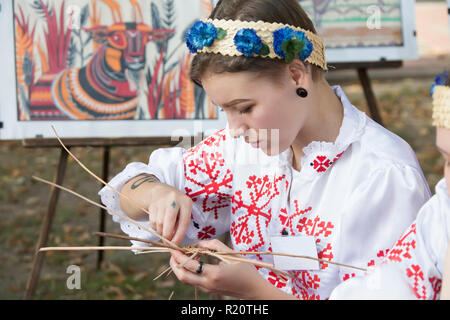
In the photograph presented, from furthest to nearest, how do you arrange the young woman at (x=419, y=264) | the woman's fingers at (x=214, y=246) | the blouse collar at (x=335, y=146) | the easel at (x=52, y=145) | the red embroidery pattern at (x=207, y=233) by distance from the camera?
the easel at (x=52, y=145) → the red embroidery pattern at (x=207, y=233) → the blouse collar at (x=335, y=146) → the woman's fingers at (x=214, y=246) → the young woman at (x=419, y=264)

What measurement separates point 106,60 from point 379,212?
1.78m

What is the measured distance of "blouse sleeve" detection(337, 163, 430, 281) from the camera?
1630 mm

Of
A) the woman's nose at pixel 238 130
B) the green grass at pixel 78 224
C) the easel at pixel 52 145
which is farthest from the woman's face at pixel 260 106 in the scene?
the green grass at pixel 78 224

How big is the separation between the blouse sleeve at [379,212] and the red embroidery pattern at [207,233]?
1.97ft

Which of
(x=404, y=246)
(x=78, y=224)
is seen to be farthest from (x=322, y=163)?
(x=78, y=224)

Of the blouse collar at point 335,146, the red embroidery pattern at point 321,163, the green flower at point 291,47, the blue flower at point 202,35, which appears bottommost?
the red embroidery pattern at point 321,163

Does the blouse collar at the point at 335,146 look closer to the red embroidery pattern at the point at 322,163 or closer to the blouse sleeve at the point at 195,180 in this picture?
the red embroidery pattern at the point at 322,163

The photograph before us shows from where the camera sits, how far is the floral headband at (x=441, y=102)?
129 centimetres

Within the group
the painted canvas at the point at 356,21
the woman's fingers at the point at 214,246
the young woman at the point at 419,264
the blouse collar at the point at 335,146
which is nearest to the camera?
the young woman at the point at 419,264

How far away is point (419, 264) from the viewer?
4.70 feet

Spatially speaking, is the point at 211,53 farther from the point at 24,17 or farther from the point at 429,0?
the point at 429,0

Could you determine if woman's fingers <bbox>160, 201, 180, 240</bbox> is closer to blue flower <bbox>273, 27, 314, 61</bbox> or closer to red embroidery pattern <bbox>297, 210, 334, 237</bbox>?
red embroidery pattern <bbox>297, 210, 334, 237</bbox>

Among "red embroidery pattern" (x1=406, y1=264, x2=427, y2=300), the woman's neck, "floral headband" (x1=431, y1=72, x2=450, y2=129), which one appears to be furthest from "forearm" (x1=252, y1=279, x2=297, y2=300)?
"floral headband" (x1=431, y1=72, x2=450, y2=129)

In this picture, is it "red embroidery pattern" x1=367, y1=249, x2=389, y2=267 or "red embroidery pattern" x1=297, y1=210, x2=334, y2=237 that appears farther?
"red embroidery pattern" x1=297, y1=210, x2=334, y2=237
